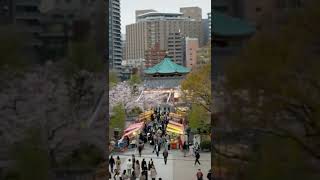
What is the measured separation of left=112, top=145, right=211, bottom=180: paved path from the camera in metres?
14.7

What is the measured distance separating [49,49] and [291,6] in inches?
143

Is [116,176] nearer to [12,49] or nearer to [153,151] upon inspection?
[153,151]

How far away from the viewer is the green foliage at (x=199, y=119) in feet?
71.0

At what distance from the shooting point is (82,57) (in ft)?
25.3

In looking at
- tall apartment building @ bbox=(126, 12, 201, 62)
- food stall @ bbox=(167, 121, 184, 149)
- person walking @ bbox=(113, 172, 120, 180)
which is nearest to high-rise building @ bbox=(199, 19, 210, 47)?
tall apartment building @ bbox=(126, 12, 201, 62)

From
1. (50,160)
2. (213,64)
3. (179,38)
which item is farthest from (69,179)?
(179,38)

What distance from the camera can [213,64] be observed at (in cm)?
754

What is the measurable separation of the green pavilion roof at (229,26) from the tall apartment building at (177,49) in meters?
51.2

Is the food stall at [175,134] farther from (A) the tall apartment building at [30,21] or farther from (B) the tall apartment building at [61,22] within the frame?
(A) the tall apartment building at [30,21]

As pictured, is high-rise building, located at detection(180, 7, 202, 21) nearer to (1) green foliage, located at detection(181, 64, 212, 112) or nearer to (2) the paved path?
(1) green foliage, located at detection(181, 64, 212, 112)

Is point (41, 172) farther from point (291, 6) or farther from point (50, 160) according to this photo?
point (291, 6)

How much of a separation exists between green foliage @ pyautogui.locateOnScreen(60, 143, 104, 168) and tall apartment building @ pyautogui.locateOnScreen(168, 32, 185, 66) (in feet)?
168

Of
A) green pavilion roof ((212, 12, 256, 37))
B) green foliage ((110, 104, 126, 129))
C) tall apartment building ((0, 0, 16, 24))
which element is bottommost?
green foliage ((110, 104, 126, 129))

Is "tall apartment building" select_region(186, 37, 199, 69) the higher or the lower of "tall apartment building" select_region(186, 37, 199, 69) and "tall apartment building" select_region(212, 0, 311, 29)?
the higher
